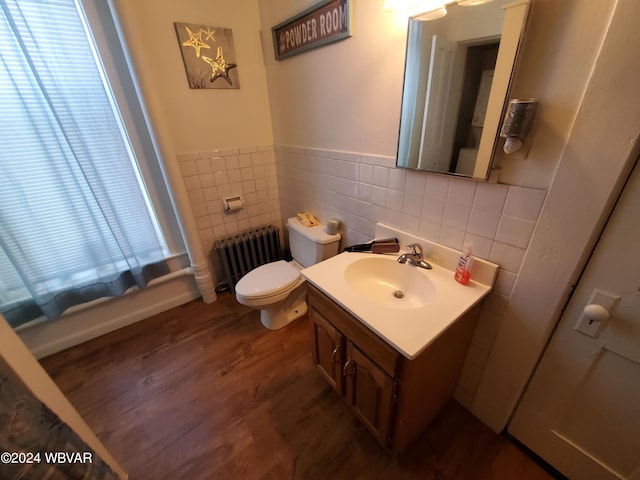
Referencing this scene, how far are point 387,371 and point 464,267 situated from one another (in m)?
0.49

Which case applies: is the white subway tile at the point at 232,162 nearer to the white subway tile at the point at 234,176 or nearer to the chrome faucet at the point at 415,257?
the white subway tile at the point at 234,176

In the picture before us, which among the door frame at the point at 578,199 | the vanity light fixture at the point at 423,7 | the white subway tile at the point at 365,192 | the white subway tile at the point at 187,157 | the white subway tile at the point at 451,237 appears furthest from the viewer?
the white subway tile at the point at 187,157

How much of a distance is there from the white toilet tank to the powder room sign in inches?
41.0

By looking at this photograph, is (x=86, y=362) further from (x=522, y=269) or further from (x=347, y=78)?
(x=522, y=269)

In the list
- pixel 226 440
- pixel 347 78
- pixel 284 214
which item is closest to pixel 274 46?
pixel 347 78

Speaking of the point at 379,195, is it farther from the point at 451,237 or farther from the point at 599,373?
the point at 599,373

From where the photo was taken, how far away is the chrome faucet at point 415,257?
44.6 inches

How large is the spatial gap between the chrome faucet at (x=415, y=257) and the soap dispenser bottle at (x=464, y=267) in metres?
0.13

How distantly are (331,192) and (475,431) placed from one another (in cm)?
143

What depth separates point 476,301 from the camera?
36.7 inches

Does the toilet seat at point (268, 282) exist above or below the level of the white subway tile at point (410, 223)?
below

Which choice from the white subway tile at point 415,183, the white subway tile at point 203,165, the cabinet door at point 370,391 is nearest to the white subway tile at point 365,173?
the white subway tile at point 415,183

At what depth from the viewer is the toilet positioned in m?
1.58

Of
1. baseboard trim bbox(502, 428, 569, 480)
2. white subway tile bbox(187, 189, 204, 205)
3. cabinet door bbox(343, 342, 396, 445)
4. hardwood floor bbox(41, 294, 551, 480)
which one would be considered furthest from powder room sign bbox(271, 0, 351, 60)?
baseboard trim bbox(502, 428, 569, 480)
